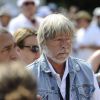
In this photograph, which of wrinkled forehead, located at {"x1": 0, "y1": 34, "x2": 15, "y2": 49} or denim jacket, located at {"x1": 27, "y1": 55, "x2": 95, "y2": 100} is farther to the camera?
wrinkled forehead, located at {"x1": 0, "y1": 34, "x2": 15, "y2": 49}

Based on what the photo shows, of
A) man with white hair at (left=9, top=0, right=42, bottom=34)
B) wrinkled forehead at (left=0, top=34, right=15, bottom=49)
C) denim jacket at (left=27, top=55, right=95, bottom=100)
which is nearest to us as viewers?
denim jacket at (left=27, top=55, right=95, bottom=100)

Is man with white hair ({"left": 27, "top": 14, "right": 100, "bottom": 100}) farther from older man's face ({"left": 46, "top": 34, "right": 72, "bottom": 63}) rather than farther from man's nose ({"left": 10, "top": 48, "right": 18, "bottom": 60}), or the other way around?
man's nose ({"left": 10, "top": 48, "right": 18, "bottom": 60})

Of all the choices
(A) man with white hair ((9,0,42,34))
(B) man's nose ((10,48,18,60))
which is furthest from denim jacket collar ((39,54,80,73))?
(A) man with white hair ((9,0,42,34))

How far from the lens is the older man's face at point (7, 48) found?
4.26 metres

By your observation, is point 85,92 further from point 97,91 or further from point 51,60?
point 51,60

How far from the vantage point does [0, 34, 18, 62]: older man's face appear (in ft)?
14.0

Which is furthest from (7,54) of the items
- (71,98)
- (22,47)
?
(22,47)

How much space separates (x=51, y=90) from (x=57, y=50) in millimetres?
374

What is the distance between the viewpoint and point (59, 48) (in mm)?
4359

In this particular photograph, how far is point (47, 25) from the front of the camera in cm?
436

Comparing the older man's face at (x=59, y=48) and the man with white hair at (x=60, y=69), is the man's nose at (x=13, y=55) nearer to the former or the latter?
the man with white hair at (x=60, y=69)

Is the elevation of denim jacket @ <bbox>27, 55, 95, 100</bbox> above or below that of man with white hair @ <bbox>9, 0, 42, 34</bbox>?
below

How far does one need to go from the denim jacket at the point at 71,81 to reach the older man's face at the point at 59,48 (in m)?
0.09

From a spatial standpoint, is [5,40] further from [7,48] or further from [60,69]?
[60,69]
